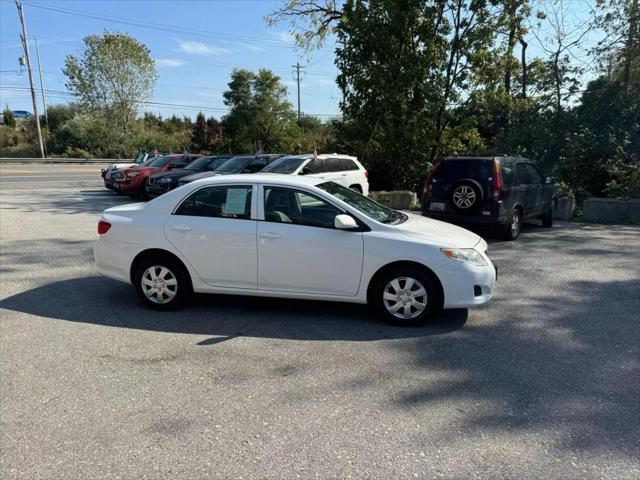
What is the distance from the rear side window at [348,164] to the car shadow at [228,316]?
28.8 feet

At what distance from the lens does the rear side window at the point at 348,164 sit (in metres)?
14.1

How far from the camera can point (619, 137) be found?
1442cm

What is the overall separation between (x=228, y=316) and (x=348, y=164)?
9626 millimetres

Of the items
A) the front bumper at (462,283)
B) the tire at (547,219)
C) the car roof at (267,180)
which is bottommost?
the tire at (547,219)

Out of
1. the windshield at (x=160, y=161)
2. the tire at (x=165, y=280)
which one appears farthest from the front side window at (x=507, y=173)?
the windshield at (x=160, y=161)

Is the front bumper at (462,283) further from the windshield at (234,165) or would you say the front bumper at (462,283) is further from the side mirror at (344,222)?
the windshield at (234,165)

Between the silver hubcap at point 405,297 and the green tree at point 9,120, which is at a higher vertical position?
the green tree at point 9,120

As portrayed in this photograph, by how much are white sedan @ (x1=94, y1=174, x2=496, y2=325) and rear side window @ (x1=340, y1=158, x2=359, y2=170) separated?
28.1 feet

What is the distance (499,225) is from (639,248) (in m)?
2.52

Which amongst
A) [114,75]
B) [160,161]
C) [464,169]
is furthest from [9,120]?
[464,169]

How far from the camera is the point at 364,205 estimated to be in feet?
18.4

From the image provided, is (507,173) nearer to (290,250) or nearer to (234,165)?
(290,250)

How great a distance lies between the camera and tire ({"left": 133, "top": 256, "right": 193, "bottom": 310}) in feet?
17.6

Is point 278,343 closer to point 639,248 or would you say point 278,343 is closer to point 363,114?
point 639,248
